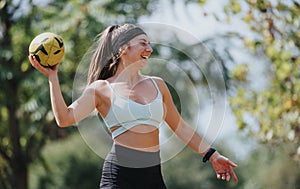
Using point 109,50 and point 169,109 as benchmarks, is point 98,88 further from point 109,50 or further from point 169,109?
point 169,109

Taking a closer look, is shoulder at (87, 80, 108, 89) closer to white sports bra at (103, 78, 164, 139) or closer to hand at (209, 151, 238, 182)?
white sports bra at (103, 78, 164, 139)

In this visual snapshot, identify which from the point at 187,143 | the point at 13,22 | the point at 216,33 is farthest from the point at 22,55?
the point at 187,143

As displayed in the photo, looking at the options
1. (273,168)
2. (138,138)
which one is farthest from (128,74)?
(273,168)

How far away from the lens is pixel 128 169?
3975 mm

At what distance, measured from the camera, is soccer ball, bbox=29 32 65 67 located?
12.5 ft

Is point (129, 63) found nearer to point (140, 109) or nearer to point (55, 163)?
point (140, 109)

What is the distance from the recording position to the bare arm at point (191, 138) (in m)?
4.18

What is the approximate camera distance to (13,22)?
45.1 feet

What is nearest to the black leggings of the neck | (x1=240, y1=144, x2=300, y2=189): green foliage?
the neck

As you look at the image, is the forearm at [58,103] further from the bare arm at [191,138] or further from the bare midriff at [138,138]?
the bare arm at [191,138]

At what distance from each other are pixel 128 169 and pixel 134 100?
352 mm

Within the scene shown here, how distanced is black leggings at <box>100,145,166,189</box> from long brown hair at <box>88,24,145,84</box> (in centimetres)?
41

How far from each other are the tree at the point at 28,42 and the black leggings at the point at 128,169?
8.40m

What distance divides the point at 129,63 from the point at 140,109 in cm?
27
